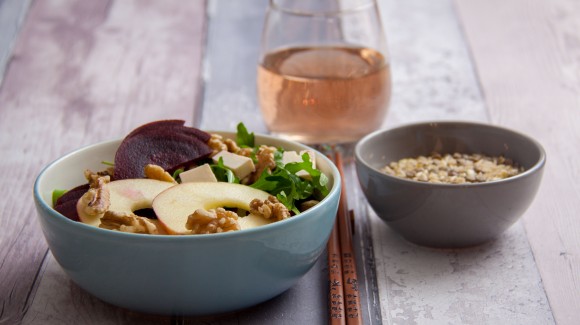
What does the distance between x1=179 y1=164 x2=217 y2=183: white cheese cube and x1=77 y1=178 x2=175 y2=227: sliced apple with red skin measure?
0.03 metres

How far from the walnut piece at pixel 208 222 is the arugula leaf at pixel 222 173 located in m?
0.17

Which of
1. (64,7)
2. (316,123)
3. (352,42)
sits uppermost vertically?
(352,42)

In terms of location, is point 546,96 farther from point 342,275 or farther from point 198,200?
point 198,200

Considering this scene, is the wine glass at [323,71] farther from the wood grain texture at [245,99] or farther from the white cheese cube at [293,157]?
the white cheese cube at [293,157]

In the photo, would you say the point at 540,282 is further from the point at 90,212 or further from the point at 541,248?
the point at 90,212

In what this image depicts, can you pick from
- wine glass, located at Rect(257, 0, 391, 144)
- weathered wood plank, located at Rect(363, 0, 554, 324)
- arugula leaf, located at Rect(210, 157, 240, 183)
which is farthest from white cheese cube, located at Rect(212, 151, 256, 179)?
wine glass, located at Rect(257, 0, 391, 144)

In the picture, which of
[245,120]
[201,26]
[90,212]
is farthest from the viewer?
[201,26]

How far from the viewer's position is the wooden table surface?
3.76 ft

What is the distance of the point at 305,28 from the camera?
5.32 ft

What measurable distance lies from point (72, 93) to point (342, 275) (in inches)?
38.1

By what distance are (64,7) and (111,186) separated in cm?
144

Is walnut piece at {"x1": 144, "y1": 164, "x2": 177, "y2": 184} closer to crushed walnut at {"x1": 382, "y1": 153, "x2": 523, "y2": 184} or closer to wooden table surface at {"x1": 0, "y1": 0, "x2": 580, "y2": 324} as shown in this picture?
wooden table surface at {"x1": 0, "y1": 0, "x2": 580, "y2": 324}

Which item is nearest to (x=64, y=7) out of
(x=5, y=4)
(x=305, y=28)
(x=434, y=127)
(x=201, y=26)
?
(x=5, y=4)

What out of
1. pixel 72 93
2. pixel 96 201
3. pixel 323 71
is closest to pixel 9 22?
pixel 72 93
